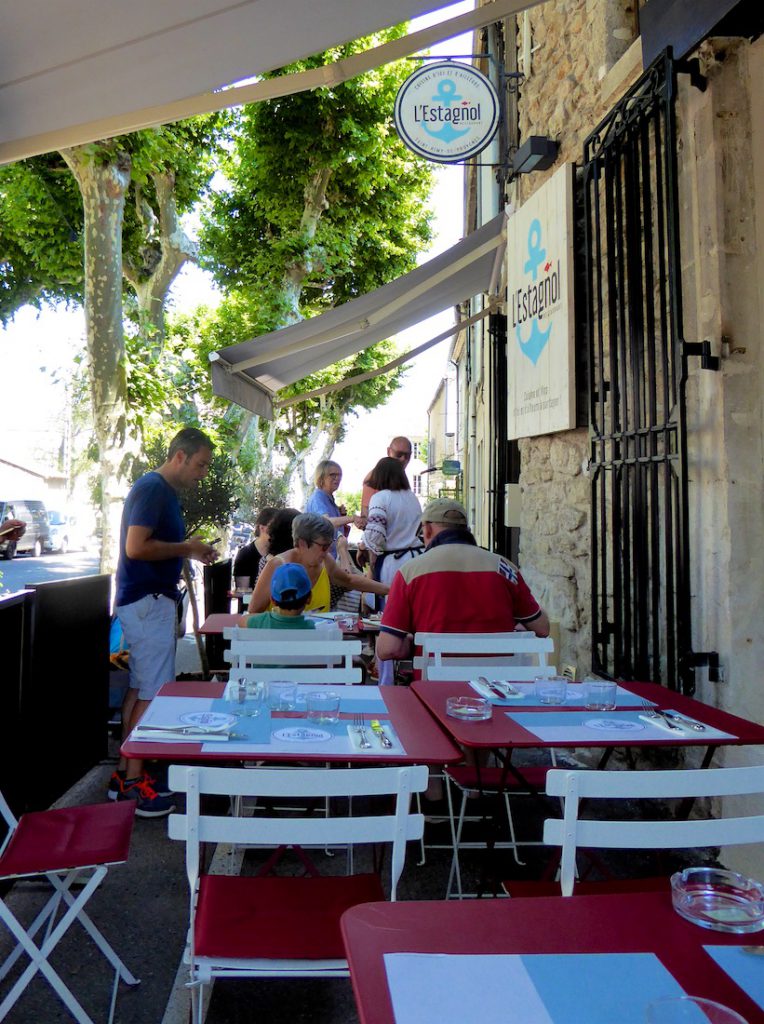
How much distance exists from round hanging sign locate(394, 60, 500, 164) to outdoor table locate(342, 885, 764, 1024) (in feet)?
19.0

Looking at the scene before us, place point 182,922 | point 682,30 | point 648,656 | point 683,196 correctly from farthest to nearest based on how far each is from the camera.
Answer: point 648,656 → point 683,196 → point 682,30 → point 182,922

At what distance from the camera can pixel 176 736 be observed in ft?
8.56

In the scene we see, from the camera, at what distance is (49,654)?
3.85 m

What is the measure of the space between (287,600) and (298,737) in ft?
4.66

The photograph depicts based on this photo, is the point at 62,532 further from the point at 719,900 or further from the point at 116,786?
the point at 719,900

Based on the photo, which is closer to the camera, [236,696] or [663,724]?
[663,724]

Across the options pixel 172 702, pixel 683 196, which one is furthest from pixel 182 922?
pixel 683 196

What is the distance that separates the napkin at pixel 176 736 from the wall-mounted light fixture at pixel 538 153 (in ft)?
14.1

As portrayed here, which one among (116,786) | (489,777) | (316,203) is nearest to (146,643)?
(116,786)

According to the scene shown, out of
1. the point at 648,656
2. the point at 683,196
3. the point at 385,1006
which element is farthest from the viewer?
the point at 648,656

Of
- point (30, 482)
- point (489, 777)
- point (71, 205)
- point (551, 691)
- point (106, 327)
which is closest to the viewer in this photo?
point (551, 691)

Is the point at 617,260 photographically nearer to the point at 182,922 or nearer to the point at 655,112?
the point at 655,112

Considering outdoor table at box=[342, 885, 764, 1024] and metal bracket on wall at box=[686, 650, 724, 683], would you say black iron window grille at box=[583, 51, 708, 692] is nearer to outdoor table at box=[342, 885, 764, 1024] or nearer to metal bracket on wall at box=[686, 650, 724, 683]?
metal bracket on wall at box=[686, 650, 724, 683]

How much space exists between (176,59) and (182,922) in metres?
3.58
